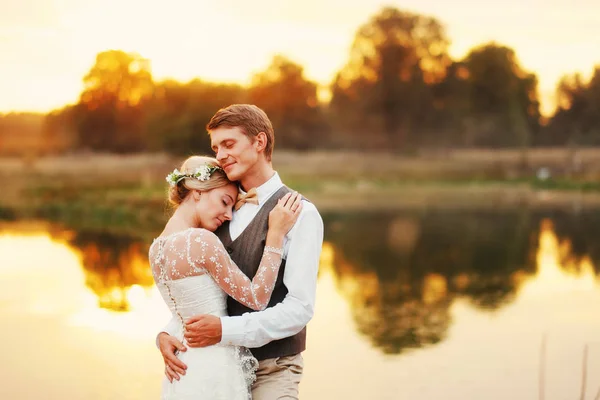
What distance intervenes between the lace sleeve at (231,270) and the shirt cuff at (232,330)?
0.09 meters

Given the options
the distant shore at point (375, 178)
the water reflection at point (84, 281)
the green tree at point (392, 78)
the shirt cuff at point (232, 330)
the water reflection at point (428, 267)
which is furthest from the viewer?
the green tree at point (392, 78)

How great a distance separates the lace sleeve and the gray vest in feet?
0.41

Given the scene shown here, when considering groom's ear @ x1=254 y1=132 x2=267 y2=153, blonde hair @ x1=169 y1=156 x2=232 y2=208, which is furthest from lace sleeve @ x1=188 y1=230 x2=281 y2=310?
groom's ear @ x1=254 y1=132 x2=267 y2=153

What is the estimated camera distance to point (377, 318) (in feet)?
39.6

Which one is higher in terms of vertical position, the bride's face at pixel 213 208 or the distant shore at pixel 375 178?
the bride's face at pixel 213 208

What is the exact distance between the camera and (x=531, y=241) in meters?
21.8

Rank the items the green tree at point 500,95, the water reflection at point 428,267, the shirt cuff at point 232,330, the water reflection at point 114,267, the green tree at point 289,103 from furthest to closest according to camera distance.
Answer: the green tree at point 500,95, the green tree at point 289,103, the water reflection at point 114,267, the water reflection at point 428,267, the shirt cuff at point 232,330

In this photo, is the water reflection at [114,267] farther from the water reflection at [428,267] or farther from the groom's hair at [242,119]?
the groom's hair at [242,119]

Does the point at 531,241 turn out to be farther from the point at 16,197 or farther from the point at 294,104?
the point at 294,104

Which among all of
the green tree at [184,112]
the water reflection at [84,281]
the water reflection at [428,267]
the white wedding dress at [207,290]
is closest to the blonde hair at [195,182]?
the white wedding dress at [207,290]

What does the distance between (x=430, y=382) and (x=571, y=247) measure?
12746 millimetres

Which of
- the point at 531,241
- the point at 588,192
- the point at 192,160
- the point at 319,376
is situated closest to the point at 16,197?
the point at 531,241

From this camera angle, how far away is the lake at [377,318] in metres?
8.90

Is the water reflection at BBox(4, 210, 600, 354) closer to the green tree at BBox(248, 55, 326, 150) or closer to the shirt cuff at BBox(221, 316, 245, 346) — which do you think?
the shirt cuff at BBox(221, 316, 245, 346)
